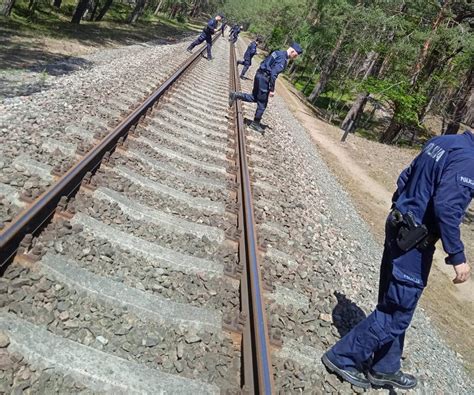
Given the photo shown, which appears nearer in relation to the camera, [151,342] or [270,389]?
[270,389]

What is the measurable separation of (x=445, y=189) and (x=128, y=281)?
2560 millimetres

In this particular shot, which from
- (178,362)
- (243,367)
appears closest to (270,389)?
(243,367)

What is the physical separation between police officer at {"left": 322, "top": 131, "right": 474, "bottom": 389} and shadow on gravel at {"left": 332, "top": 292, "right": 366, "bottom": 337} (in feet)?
1.63

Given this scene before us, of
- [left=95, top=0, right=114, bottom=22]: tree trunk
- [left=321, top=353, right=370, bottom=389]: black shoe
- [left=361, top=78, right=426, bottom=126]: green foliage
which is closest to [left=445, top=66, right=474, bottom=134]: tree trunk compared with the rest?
Result: [left=361, top=78, right=426, bottom=126]: green foliage

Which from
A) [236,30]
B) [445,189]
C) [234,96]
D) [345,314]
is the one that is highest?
[236,30]

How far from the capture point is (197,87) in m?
12.2

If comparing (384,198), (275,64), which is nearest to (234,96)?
(275,64)

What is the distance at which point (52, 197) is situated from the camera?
12.5ft

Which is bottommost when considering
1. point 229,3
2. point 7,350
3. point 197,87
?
point 7,350

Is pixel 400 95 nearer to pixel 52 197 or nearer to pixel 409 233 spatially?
pixel 409 233

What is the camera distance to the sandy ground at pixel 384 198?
6.50 m

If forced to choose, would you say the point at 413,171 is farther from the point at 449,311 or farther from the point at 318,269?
the point at 449,311

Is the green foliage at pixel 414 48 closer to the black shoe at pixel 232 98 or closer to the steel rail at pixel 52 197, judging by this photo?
the black shoe at pixel 232 98

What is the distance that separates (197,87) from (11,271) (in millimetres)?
9654
